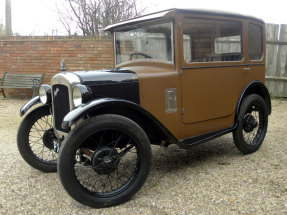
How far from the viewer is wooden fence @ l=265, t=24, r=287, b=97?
7762 mm

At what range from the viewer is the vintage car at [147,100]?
2430 millimetres

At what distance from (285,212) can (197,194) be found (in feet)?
2.36

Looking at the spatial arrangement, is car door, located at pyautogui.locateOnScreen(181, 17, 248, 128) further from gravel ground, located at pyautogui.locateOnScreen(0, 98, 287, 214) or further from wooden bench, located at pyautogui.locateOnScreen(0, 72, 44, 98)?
wooden bench, located at pyautogui.locateOnScreen(0, 72, 44, 98)

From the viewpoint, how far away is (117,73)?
277 cm

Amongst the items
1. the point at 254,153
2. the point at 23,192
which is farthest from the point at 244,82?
the point at 23,192

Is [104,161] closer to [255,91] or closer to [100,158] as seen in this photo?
[100,158]

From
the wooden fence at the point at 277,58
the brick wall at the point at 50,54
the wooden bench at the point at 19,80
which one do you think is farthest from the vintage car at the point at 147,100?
the wooden bench at the point at 19,80

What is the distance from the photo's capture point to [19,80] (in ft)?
26.6

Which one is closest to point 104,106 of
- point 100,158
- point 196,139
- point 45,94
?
point 100,158

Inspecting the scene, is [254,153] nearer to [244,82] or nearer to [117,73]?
[244,82]

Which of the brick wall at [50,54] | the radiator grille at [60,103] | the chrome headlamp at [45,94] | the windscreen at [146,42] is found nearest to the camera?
the radiator grille at [60,103]

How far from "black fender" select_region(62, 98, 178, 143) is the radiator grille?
0.40 meters

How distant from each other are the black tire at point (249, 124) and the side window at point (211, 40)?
1.91 feet

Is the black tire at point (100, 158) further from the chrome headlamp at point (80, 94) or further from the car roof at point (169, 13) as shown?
the car roof at point (169, 13)
